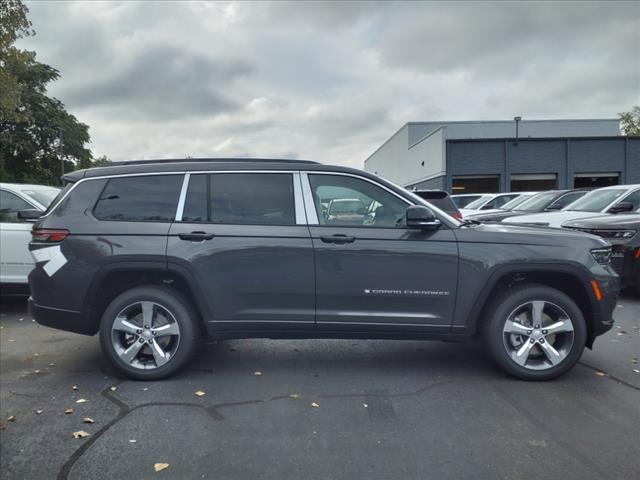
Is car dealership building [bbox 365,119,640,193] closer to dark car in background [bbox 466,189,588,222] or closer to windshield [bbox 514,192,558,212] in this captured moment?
windshield [bbox 514,192,558,212]

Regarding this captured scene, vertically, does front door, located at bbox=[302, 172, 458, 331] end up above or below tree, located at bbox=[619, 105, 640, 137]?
below

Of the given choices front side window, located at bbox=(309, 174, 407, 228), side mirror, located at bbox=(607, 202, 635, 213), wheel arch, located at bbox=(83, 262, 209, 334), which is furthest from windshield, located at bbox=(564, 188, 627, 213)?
wheel arch, located at bbox=(83, 262, 209, 334)

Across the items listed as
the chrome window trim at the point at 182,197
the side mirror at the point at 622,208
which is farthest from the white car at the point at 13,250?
the side mirror at the point at 622,208

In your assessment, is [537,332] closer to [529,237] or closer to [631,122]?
[529,237]

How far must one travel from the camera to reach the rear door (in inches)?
155

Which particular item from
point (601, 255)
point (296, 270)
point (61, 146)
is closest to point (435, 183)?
point (601, 255)

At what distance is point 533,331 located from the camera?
3.94 meters

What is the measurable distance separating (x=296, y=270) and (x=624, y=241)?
536 centimetres

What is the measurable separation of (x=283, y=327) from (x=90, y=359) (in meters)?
2.16

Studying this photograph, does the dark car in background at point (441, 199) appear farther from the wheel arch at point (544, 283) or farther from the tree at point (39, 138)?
the tree at point (39, 138)

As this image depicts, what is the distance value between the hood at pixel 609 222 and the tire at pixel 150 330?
5957 millimetres

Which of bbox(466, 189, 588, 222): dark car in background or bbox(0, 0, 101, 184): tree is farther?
bbox(0, 0, 101, 184): tree

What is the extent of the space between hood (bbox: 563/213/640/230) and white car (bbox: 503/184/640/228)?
354 millimetres

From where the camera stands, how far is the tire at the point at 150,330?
13.2 ft
